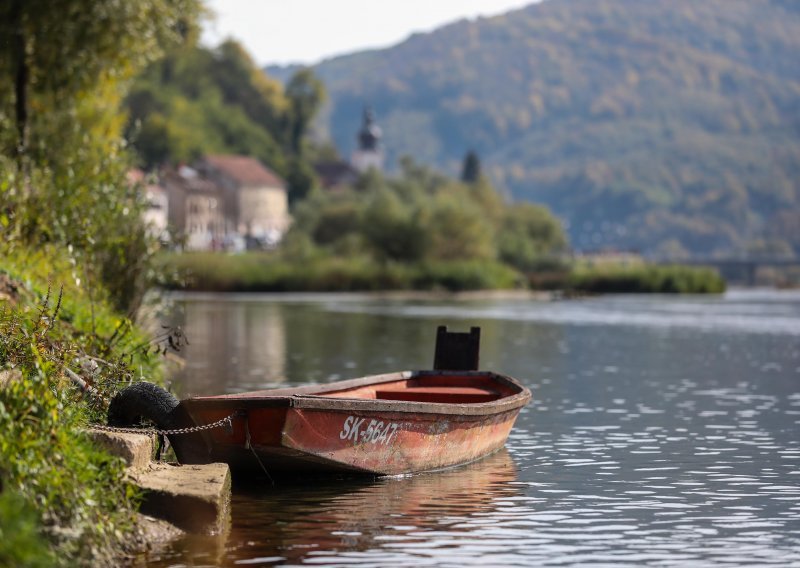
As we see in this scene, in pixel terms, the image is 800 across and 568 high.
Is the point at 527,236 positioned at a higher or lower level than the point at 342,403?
higher

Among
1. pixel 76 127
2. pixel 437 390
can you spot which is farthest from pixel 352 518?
pixel 76 127

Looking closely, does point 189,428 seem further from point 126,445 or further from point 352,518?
point 352,518

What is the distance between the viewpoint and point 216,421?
16.9 meters

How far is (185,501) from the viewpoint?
14812 mm

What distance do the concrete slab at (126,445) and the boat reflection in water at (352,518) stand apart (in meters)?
1.03

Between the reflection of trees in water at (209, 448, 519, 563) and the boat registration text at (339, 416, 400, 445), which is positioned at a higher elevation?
the boat registration text at (339, 416, 400, 445)

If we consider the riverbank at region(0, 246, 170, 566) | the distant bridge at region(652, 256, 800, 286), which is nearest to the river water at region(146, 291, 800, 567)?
the riverbank at region(0, 246, 170, 566)

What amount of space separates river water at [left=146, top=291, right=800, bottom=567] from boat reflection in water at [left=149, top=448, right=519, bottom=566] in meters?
0.03

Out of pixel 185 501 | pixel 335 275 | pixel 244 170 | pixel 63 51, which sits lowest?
pixel 185 501

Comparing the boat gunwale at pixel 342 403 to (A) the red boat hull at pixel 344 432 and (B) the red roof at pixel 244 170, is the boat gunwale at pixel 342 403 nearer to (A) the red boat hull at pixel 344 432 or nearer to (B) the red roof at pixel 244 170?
(A) the red boat hull at pixel 344 432

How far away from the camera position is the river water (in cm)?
1452

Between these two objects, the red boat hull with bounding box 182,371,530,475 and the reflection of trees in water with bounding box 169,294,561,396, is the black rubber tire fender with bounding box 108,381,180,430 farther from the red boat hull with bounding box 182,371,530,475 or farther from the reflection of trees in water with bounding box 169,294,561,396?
the reflection of trees in water with bounding box 169,294,561,396

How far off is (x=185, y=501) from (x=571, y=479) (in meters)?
6.03

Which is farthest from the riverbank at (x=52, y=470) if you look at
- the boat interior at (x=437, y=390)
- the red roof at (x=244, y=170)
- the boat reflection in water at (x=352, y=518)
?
the red roof at (x=244, y=170)
